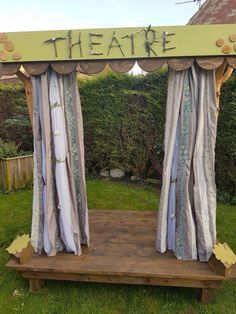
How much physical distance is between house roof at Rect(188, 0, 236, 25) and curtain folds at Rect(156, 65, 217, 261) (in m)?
5.93

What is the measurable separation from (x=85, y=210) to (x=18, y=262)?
90 cm

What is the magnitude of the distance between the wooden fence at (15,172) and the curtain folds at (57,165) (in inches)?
149

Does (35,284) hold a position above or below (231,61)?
below

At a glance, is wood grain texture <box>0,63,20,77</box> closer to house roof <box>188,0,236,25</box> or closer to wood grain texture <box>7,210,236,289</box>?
wood grain texture <box>7,210,236,289</box>

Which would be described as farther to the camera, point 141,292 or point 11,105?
point 11,105

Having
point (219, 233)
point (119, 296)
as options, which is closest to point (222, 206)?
point (219, 233)

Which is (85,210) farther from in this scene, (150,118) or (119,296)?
(150,118)

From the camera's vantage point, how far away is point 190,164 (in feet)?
9.58

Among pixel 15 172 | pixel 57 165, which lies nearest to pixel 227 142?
pixel 57 165

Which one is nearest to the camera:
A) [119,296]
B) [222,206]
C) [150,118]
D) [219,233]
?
[119,296]

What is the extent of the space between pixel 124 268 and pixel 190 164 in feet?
4.29

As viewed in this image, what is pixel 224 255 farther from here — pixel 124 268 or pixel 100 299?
pixel 100 299

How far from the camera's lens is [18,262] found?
2.91 meters

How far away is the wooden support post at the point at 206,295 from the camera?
112 inches
